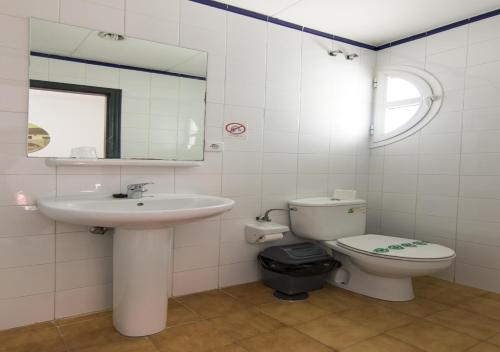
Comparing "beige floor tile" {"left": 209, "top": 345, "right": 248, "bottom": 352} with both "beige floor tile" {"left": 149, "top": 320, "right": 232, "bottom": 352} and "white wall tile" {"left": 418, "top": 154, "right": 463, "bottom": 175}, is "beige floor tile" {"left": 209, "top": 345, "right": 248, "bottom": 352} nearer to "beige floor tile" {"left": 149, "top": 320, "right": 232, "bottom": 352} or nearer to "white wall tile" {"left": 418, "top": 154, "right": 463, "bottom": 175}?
"beige floor tile" {"left": 149, "top": 320, "right": 232, "bottom": 352}

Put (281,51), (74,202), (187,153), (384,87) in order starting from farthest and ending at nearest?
(384,87)
(281,51)
(187,153)
(74,202)

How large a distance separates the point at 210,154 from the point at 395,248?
→ 1.30m

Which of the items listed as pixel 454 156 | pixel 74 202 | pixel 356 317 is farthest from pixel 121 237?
pixel 454 156

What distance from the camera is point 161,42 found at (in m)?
2.25

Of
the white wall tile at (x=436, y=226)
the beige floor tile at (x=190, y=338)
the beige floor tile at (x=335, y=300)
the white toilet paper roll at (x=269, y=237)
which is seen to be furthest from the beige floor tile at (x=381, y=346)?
the white wall tile at (x=436, y=226)

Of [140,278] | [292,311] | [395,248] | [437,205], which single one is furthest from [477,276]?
[140,278]

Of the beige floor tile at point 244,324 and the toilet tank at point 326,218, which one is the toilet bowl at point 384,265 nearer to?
the toilet tank at point 326,218

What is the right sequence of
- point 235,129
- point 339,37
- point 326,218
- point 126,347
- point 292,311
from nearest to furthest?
point 126,347 < point 292,311 < point 235,129 < point 326,218 < point 339,37

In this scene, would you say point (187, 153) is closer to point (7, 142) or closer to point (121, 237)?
point (121, 237)

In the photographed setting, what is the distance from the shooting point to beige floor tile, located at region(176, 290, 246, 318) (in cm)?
221

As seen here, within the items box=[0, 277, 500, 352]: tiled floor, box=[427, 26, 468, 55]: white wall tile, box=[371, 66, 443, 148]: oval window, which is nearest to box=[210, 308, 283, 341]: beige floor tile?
box=[0, 277, 500, 352]: tiled floor

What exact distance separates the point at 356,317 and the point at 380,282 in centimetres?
37

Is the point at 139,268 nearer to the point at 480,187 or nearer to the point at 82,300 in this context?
the point at 82,300

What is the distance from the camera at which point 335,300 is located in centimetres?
245
